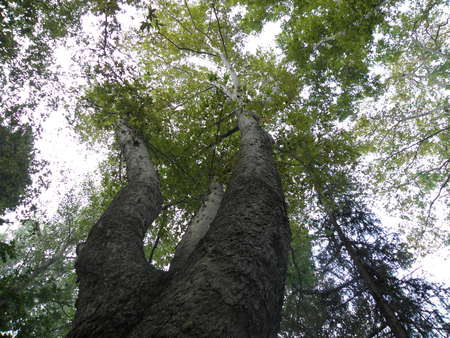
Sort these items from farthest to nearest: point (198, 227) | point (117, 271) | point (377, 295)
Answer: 1. point (377, 295)
2. point (198, 227)
3. point (117, 271)

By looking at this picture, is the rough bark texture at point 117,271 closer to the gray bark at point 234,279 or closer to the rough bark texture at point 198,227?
the gray bark at point 234,279

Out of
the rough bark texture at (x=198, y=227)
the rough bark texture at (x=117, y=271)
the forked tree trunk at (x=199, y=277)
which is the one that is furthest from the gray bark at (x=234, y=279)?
the rough bark texture at (x=198, y=227)

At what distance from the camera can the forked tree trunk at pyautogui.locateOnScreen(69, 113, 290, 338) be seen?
124 cm

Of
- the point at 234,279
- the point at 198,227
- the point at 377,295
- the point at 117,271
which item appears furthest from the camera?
the point at 377,295

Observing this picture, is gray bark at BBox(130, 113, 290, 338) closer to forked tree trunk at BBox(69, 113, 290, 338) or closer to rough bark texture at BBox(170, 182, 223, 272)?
forked tree trunk at BBox(69, 113, 290, 338)

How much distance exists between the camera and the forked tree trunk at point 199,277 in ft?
4.06

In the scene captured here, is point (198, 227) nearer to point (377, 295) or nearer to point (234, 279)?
point (234, 279)

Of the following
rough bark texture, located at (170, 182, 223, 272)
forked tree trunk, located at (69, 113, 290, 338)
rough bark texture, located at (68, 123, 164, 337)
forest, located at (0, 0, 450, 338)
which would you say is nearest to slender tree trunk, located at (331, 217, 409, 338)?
forest, located at (0, 0, 450, 338)

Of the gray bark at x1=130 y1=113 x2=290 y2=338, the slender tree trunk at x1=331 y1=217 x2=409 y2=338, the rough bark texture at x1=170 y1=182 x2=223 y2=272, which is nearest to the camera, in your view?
the gray bark at x1=130 y1=113 x2=290 y2=338

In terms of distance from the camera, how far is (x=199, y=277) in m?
1.46

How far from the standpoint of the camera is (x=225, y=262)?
60.7 inches

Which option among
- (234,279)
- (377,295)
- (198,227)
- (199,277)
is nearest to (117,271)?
(199,277)

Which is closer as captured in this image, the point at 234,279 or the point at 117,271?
the point at 234,279

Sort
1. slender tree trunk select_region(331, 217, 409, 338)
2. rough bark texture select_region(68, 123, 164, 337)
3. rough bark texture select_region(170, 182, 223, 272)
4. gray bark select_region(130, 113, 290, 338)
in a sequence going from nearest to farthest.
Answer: gray bark select_region(130, 113, 290, 338) → rough bark texture select_region(68, 123, 164, 337) → rough bark texture select_region(170, 182, 223, 272) → slender tree trunk select_region(331, 217, 409, 338)
